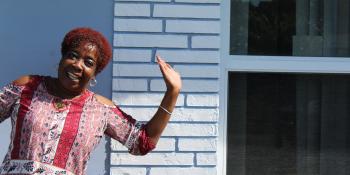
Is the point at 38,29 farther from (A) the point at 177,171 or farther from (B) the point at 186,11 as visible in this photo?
(A) the point at 177,171

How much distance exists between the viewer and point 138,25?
3.73 metres

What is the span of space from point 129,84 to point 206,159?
0.58m

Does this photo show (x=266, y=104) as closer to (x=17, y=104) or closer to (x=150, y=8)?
(x=150, y=8)

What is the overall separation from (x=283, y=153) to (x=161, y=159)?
778 millimetres

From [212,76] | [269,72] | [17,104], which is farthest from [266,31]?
[17,104]

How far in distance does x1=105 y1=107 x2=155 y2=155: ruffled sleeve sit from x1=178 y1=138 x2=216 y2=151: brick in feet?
3.07

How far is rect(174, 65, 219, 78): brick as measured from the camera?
377cm

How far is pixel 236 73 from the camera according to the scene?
158 inches

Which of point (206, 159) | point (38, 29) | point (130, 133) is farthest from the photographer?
point (206, 159)

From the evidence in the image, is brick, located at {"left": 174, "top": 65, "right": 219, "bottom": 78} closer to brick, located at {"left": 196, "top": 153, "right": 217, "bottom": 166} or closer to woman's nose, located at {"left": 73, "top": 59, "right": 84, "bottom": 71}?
brick, located at {"left": 196, "top": 153, "right": 217, "bottom": 166}

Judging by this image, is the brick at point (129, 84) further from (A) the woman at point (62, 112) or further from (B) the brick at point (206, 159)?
(A) the woman at point (62, 112)

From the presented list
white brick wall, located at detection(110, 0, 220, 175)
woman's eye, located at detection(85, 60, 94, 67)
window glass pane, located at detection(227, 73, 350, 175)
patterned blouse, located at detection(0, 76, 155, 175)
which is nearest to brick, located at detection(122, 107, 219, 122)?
white brick wall, located at detection(110, 0, 220, 175)

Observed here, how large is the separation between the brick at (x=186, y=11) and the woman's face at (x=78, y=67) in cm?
112

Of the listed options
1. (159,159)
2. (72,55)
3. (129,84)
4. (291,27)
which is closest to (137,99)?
(129,84)
